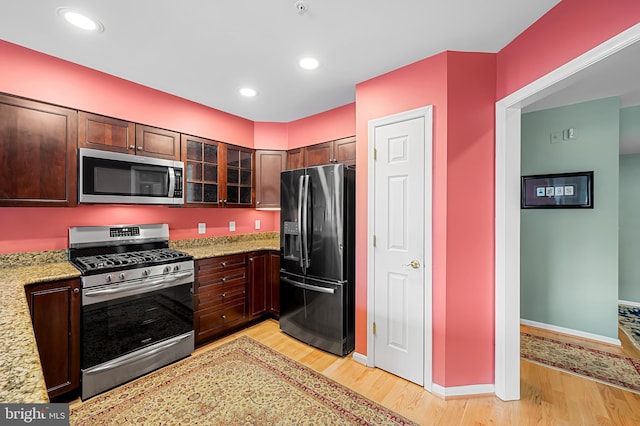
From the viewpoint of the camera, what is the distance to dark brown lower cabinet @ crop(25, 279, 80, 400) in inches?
72.5

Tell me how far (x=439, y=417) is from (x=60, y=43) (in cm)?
387

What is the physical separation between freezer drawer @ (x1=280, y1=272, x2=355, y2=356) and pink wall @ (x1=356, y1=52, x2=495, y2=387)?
0.83 meters

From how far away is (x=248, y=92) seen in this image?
115 inches

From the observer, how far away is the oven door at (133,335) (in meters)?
2.07

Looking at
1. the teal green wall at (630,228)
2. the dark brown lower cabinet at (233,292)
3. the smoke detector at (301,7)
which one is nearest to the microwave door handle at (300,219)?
the dark brown lower cabinet at (233,292)

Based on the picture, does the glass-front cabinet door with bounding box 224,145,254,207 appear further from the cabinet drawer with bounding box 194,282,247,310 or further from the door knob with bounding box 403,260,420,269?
the door knob with bounding box 403,260,420,269

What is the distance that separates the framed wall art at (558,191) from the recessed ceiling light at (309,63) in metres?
2.85

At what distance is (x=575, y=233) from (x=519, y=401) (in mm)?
2082

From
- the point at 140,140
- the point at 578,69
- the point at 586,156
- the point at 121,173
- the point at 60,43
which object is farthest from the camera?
the point at 586,156

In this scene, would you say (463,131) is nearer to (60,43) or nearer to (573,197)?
(573,197)

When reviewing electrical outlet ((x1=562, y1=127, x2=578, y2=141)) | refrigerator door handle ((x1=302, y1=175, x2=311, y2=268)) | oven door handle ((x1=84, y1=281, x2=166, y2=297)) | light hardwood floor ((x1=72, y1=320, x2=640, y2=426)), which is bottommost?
light hardwood floor ((x1=72, y1=320, x2=640, y2=426))

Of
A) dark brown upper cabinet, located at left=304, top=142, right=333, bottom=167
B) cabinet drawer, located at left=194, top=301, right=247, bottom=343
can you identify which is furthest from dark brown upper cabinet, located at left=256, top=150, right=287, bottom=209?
cabinet drawer, located at left=194, top=301, right=247, bottom=343

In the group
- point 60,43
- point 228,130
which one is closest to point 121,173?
point 60,43

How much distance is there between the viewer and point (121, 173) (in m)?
2.45
